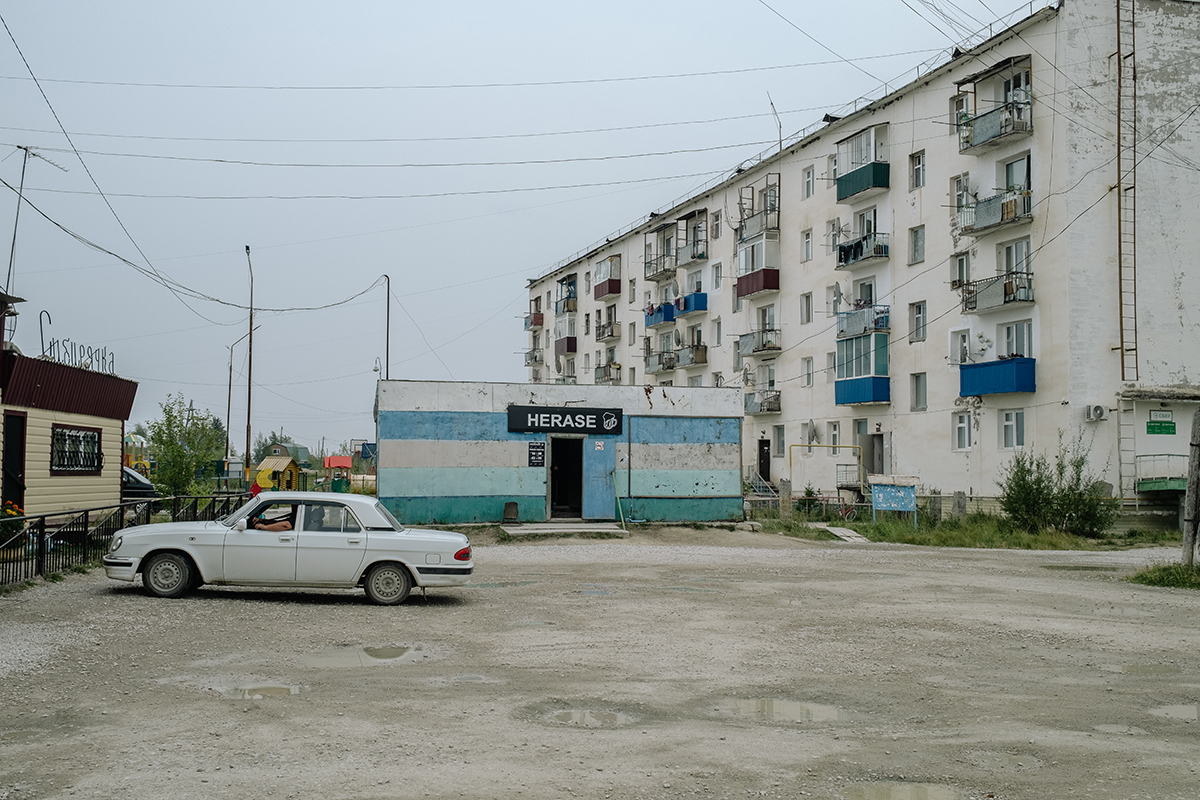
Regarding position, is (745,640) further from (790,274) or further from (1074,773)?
(790,274)

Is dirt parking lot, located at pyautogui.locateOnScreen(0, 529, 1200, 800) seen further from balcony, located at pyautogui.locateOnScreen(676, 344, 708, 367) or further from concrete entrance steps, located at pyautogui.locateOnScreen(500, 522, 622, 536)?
balcony, located at pyautogui.locateOnScreen(676, 344, 708, 367)

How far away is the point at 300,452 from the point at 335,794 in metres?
87.6

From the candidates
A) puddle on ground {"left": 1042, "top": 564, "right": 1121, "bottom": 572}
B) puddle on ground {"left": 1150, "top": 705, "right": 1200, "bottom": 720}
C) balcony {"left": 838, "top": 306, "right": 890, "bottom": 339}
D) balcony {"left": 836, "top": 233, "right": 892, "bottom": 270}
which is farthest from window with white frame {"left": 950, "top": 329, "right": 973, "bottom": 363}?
puddle on ground {"left": 1150, "top": 705, "right": 1200, "bottom": 720}

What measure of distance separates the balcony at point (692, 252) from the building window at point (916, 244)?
16.9m

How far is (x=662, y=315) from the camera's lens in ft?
193

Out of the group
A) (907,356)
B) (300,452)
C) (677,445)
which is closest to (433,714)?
(677,445)

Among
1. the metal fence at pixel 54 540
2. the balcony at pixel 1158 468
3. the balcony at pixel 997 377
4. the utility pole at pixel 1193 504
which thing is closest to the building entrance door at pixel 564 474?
the balcony at pixel 997 377

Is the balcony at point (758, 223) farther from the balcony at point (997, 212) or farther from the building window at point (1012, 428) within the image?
the building window at point (1012, 428)

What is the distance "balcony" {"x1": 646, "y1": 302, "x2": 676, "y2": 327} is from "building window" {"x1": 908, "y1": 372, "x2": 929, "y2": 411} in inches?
799

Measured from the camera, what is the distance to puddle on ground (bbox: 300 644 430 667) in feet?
32.3

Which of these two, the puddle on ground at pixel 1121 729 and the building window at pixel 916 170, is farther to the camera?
the building window at pixel 916 170

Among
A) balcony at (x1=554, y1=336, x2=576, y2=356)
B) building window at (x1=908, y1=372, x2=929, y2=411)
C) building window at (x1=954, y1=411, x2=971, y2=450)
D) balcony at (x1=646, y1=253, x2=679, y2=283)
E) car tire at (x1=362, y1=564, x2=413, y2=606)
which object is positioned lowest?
car tire at (x1=362, y1=564, x2=413, y2=606)

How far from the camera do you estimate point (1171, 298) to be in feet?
108

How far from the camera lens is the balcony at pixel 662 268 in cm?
5850
